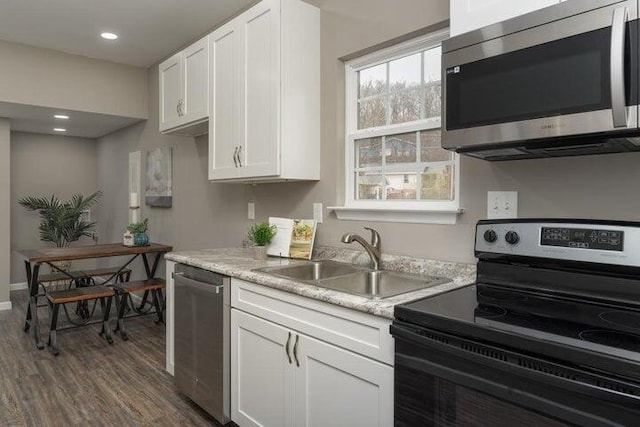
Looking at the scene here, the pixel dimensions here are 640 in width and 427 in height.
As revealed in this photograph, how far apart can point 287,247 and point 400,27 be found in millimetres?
1344

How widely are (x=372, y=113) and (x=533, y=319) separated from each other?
1529mm

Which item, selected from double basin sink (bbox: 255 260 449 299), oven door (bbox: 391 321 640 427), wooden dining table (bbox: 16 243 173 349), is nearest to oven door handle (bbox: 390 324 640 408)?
oven door (bbox: 391 321 640 427)

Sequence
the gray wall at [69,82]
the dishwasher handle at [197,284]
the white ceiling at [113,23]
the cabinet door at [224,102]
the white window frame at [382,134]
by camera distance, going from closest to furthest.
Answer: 1. the white window frame at [382,134]
2. the dishwasher handle at [197,284]
3. the cabinet door at [224,102]
4. the white ceiling at [113,23]
5. the gray wall at [69,82]

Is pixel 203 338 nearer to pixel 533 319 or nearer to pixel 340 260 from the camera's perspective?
pixel 340 260

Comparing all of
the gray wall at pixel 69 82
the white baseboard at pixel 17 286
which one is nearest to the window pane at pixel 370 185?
the gray wall at pixel 69 82

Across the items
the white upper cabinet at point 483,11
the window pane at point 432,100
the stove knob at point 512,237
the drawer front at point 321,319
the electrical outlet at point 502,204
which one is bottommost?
the drawer front at point 321,319

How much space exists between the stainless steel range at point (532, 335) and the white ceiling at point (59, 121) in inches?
168

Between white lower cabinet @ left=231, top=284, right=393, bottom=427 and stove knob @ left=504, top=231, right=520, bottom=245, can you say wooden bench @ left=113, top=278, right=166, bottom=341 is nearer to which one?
white lower cabinet @ left=231, top=284, right=393, bottom=427

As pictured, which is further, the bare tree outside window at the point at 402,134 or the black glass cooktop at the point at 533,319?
the bare tree outside window at the point at 402,134

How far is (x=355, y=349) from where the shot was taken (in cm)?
149

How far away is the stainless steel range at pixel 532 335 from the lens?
911mm

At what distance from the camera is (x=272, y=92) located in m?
2.33

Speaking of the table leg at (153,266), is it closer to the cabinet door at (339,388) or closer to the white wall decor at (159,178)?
the white wall decor at (159,178)

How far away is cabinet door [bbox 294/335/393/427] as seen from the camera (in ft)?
4.59
